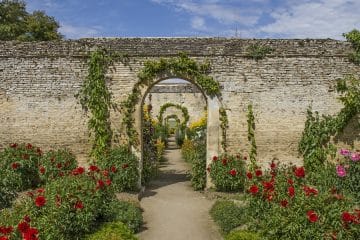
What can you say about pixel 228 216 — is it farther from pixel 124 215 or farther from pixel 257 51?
pixel 257 51

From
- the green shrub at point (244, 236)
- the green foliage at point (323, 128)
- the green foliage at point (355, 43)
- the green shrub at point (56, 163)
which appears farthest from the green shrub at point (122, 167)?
the green foliage at point (355, 43)

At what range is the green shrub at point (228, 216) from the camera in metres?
7.86

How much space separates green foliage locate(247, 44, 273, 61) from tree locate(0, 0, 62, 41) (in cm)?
1626

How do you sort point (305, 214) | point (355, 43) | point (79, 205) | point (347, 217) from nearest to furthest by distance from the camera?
1. point (347, 217)
2. point (305, 214)
3. point (79, 205)
4. point (355, 43)

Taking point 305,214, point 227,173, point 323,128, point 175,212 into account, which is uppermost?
point 323,128

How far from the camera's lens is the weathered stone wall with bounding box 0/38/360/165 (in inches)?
440

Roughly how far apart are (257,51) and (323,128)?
275 cm

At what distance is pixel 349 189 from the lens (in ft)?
27.9

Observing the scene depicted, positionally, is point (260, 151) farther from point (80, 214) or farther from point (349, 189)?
point (80, 214)

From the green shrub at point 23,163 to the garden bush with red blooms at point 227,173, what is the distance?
463 centimetres

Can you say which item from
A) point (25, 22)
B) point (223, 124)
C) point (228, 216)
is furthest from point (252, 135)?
point (25, 22)

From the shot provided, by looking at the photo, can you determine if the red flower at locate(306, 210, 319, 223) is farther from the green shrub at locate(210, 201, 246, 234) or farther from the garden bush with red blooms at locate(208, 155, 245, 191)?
the garden bush with red blooms at locate(208, 155, 245, 191)

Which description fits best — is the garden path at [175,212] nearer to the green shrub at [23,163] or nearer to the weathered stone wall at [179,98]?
the green shrub at [23,163]

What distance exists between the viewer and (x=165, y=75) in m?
11.1
